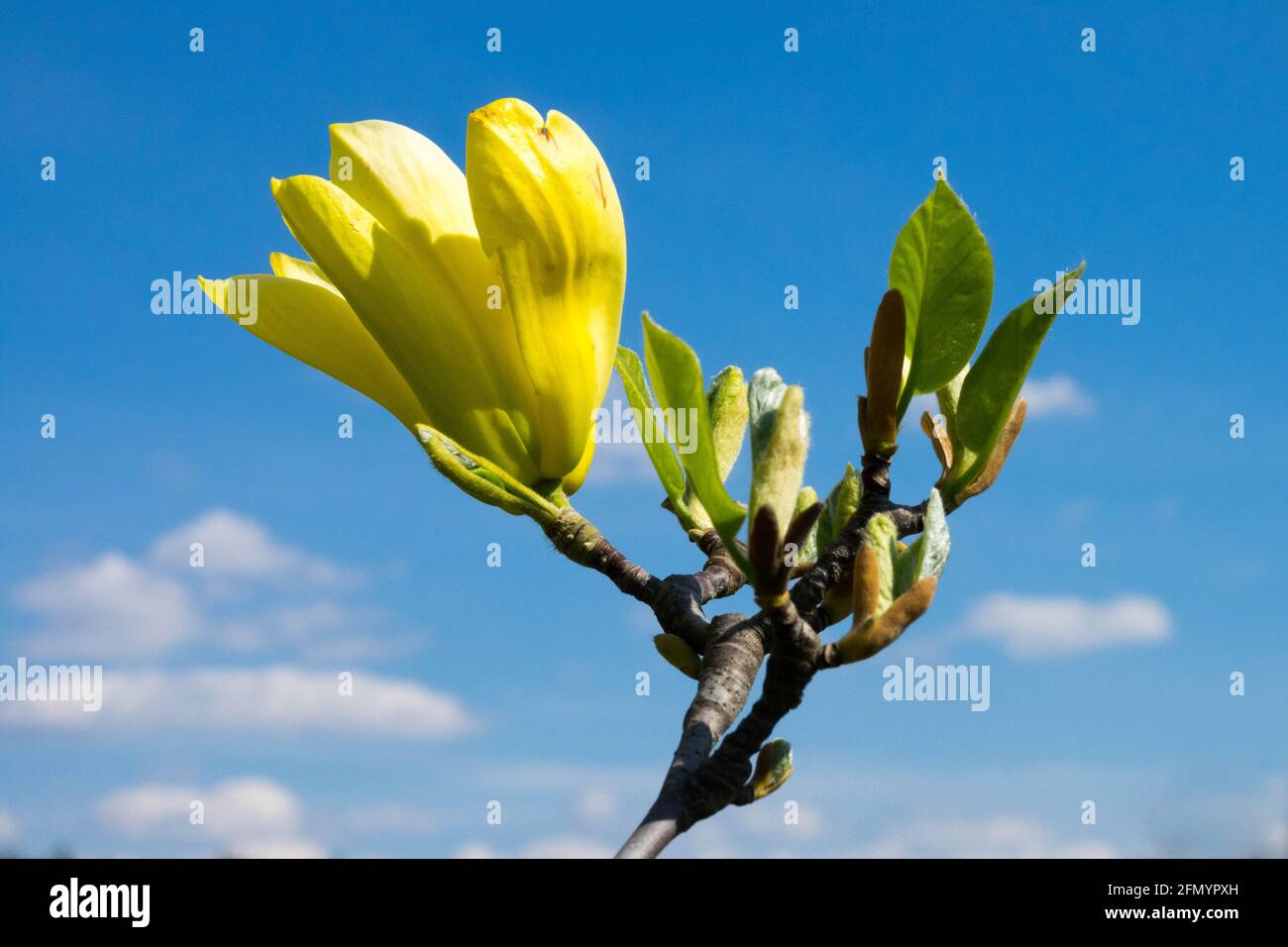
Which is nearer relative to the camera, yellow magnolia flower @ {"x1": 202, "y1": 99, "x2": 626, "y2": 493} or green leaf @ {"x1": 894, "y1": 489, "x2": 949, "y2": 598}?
green leaf @ {"x1": 894, "y1": 489, "x2": 949, "y2": 598}

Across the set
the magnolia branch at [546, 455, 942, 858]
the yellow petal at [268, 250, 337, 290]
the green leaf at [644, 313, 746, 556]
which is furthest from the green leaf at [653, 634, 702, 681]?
the yellow petal at [268, 250, 337, 290]

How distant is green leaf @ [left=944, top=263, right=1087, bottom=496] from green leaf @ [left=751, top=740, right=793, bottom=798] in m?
0.32

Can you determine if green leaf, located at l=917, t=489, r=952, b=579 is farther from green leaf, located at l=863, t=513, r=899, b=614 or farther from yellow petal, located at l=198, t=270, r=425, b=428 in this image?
yellow petal, located at l=198, t=270, r=425, b=428

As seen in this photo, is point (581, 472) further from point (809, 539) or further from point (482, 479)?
point (809, 539)

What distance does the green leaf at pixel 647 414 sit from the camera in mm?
1064

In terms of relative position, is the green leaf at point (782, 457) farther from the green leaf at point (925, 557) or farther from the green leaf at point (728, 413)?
the green leaf at point (728, 413)

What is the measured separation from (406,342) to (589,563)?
0.88 feet

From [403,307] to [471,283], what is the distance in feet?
0.23

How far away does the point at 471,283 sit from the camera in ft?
3.41

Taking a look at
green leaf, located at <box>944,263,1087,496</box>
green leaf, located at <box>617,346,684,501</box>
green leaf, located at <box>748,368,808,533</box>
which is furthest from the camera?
green leaf, located at <box>617,346,684,501</box>

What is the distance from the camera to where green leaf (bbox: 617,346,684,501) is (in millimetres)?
1064

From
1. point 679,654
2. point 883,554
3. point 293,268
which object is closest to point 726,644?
point 679,654
